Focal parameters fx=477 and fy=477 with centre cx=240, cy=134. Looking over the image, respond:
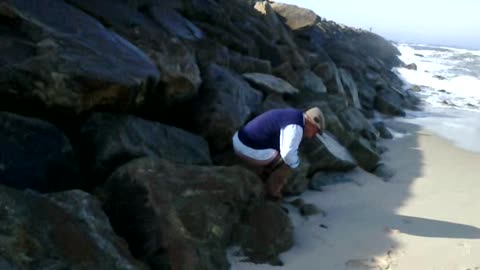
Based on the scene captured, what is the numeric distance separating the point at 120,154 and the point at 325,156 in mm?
3027

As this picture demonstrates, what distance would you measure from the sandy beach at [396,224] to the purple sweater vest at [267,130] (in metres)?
0.84

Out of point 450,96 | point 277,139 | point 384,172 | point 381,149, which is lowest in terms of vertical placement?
point 450,96

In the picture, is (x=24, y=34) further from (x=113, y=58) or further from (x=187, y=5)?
(x=187, y=5)

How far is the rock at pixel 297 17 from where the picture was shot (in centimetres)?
1377

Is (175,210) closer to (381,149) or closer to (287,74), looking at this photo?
(287,74)

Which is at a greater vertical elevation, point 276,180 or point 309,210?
point 276,180

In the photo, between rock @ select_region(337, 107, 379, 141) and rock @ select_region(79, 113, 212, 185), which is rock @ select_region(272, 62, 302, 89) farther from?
rock @ select_region(79, 113, 212, 185)

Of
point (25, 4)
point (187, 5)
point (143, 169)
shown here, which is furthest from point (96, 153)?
point (187, 5)

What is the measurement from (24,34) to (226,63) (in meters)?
3.81

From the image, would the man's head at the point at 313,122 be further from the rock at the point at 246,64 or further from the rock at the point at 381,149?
the rock at the point at 381,149

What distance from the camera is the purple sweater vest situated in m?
4.84

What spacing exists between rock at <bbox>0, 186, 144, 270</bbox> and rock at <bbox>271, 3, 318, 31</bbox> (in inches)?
449

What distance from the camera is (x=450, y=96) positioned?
18.5 m

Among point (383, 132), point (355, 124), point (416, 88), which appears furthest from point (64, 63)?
point (416, 88)
